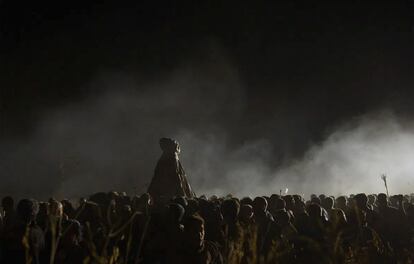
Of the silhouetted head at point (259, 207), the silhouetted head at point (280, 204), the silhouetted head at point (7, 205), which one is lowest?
the silhouetted head at point (7, 205)

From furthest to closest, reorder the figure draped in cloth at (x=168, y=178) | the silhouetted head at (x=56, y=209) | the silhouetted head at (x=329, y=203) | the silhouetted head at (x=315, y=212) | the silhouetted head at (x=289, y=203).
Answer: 1. the figure draped in cloth at (x=168, y=178)
2. the silhouetted head at (x=329, y=203)
3. the silhouetted head at (x=289, y=203)
4. the silhouetted head at (x=315, y=212)
5. the silhouetted head at (x=56, y=209)

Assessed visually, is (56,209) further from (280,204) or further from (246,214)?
A: (280,204)

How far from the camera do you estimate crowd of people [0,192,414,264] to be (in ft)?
16.6

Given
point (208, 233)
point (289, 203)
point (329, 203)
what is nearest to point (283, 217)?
point (208, 233)

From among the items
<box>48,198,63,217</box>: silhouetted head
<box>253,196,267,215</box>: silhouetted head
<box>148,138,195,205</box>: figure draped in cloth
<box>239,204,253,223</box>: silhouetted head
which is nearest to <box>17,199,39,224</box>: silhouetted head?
<box>48,198,63,217</box>: silhouetted head

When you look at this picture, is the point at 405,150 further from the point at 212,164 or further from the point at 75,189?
the point at 75,189

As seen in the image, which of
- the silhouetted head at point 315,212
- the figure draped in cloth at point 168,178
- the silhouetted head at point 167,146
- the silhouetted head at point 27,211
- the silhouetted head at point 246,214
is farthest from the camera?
the silhouetted head at point 167,146

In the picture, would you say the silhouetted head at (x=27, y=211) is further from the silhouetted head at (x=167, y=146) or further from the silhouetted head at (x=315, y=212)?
the silhouetted head at (x=167, y=146)

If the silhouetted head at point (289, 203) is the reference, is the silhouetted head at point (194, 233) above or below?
below

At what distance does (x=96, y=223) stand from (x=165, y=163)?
7.23m

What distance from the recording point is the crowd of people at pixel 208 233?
16.6 ft

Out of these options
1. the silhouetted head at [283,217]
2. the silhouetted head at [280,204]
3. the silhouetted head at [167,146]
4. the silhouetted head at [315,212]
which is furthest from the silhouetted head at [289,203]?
the silhouetted head at [167,146]

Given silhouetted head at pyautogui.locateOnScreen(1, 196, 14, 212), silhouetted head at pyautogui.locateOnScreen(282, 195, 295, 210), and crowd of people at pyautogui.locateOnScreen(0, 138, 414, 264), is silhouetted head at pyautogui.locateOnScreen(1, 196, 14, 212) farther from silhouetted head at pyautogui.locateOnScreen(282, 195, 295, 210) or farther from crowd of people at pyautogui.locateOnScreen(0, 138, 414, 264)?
silhouetted head at pyautogui.locateOnScreen(282, 195, 295, 210)

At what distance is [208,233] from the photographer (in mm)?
6676
